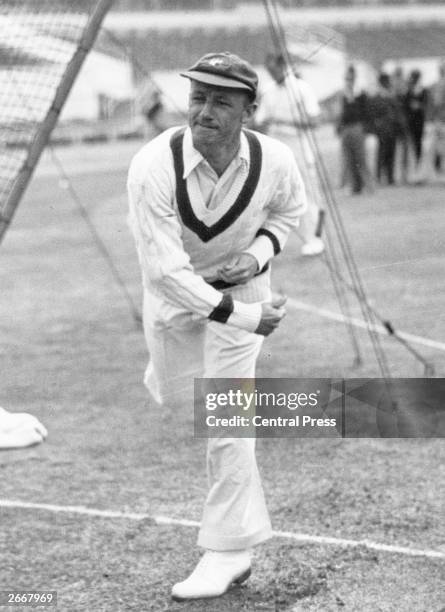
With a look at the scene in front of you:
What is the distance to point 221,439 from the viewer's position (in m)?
4.14

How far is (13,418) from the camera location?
3379 mm

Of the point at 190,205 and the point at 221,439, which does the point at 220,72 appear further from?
the point at 221,439

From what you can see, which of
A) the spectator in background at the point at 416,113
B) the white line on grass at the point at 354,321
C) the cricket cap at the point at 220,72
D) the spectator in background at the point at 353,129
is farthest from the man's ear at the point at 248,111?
the spectator in background at the point at 416,113

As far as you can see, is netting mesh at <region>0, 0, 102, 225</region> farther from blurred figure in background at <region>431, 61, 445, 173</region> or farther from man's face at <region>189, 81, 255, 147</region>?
blurred figure in background at <region>431, 61, 445, 173</region>

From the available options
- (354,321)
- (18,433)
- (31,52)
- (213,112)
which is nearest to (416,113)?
(354,321)

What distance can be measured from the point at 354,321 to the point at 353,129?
34.1 ft

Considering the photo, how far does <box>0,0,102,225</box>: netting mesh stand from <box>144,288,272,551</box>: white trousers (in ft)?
5.53

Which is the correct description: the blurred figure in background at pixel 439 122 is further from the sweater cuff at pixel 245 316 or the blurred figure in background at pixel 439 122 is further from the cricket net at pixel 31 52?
the sweater cuff at pixel 245 316

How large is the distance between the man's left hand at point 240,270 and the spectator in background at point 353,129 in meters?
13.9

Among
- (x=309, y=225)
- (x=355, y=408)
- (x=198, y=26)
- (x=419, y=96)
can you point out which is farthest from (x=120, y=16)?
(x=355, y=408)

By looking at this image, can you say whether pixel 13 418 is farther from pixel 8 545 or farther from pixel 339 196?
pixel 339 196

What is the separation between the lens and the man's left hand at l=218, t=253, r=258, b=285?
403cm

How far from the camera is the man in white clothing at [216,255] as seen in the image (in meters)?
3.86

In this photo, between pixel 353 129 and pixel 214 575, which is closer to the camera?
pixel 214 575
